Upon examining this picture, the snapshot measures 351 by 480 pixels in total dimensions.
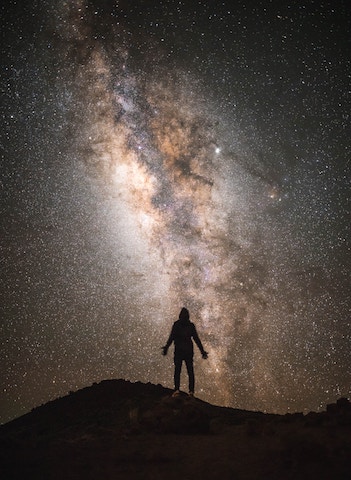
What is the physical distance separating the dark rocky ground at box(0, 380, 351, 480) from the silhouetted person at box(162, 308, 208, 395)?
1.37 m

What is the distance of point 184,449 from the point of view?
13.3ft

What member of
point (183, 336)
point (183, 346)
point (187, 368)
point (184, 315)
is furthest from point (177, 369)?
point (184, 315)

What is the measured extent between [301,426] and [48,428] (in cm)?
437

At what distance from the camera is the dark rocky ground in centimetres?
331

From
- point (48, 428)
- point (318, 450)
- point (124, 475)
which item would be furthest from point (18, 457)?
point (318, 450)

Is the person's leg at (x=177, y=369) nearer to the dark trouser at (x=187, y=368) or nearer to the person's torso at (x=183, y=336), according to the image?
the dark trouser at (x=187, y=368)

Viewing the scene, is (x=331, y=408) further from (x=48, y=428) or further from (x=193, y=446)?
(x=48, y=428)

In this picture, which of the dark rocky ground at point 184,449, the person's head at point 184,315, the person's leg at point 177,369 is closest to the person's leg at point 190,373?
the person's leg at point 177,369

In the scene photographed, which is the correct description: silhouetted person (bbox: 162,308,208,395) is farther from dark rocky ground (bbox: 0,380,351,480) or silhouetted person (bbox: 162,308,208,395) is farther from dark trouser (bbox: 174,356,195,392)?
dark rocky ground (bbox: 0,380,351,480)

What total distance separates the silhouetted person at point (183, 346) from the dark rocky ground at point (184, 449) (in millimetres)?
1372

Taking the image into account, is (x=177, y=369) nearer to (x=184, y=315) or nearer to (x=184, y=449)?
(x=184, y=315)

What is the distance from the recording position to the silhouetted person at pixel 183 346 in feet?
23.5

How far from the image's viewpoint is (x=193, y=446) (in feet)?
13.5

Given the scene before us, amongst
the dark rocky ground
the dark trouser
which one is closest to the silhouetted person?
the dark trouser
